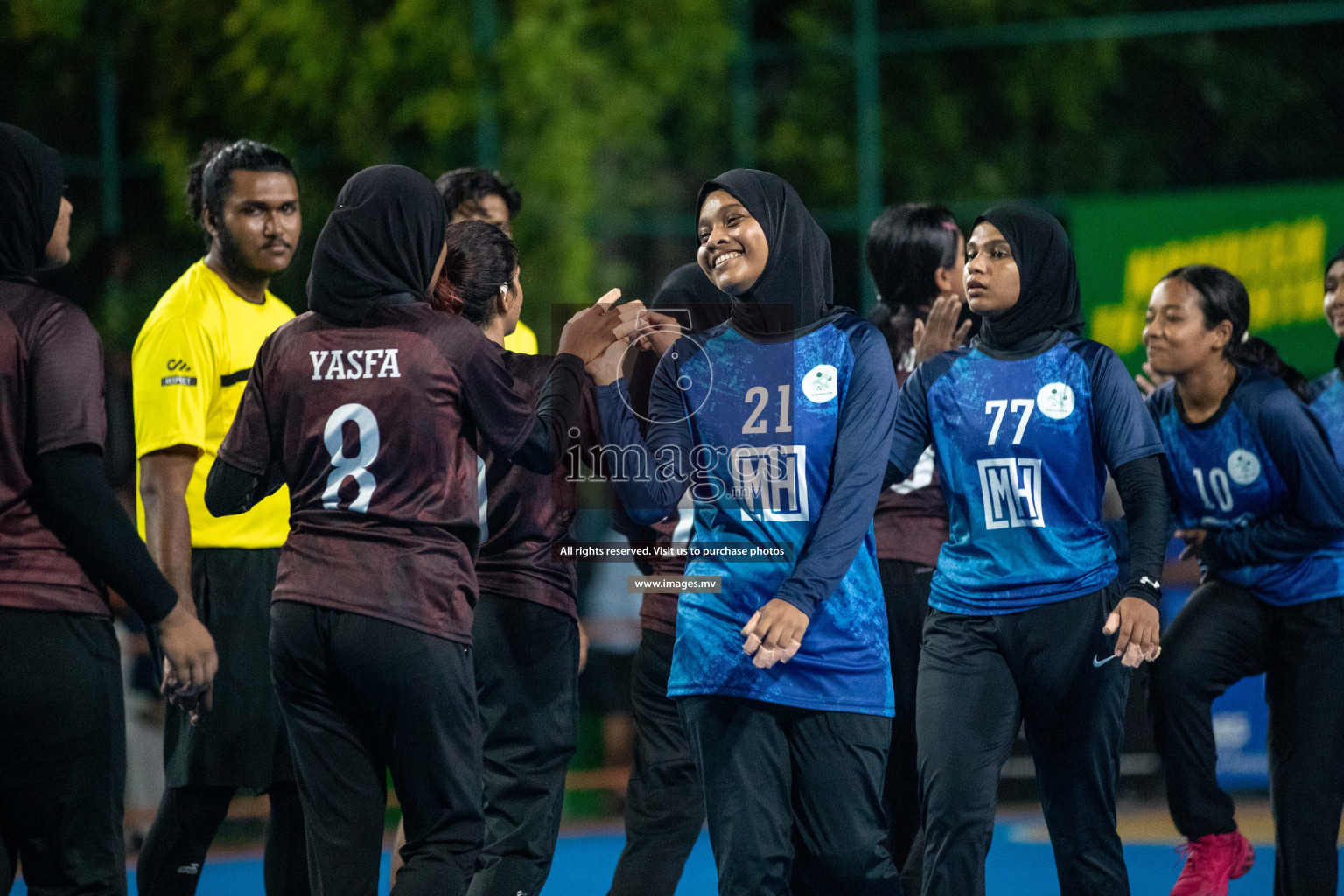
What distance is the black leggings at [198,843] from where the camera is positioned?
443 centimetres

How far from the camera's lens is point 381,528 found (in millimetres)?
3525

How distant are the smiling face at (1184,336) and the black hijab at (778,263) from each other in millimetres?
1615

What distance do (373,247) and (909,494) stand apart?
209cm

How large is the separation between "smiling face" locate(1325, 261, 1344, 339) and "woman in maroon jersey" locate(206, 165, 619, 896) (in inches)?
126

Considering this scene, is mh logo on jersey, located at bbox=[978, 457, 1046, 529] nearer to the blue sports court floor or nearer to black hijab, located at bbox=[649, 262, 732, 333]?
black hijab, located at bbox=[649, 262, 732, 333]

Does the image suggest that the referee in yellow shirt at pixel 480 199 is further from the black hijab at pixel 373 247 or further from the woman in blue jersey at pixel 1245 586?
the woman in blue jersey at pixel 1245 586

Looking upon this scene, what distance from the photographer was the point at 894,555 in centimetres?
483

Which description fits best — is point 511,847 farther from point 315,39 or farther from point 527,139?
point 315,39

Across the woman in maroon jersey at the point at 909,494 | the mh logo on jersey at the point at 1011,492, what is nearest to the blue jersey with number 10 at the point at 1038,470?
the mh logo on jersey at the point at 1011,492

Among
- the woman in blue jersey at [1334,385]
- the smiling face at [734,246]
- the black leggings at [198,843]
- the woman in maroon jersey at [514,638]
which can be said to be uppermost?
the smiling face at [734,246]

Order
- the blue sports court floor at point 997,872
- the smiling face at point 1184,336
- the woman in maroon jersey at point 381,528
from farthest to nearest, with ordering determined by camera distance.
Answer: the blue sports court floor at point 997,872, the smiling face at point 1184,336, the woman in maroon jersey at point 381,528

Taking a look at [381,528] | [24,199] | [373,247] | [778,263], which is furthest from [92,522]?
[778,263]

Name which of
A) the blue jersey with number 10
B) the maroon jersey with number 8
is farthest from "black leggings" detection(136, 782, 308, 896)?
the blue jersey with number 10

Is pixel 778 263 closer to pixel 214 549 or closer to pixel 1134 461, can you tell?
pixel 1134 461
